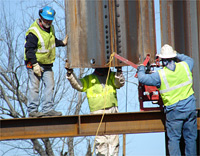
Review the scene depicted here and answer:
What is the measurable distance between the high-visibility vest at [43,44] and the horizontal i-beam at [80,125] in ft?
4.42

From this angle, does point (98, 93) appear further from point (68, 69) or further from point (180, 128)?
point (180, 128)

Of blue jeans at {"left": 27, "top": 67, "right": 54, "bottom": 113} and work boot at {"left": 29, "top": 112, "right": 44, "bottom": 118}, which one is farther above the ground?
blue jeans at {"left": 27, "top": 67, "right": 54, "bottom": 113}

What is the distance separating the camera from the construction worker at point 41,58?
10.6 metres

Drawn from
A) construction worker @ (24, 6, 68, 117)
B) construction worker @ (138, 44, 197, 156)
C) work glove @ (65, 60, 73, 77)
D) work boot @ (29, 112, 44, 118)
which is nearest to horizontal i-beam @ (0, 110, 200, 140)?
work boot @ (29, 112, 44, 118)

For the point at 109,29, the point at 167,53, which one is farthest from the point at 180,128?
the point at 109,29

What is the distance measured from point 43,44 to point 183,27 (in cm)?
352

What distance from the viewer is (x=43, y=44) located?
1078cm

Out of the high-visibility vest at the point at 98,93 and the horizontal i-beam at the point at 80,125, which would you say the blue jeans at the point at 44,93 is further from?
the high-visibility vest at the point at 98,93

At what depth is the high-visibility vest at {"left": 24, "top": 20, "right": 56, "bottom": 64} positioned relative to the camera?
35.1 feet

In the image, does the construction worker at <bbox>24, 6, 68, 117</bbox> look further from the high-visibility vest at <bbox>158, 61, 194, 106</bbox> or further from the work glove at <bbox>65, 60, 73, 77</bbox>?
the high-visibility vest at <bbox>158, 61, 194, 106</bbox>

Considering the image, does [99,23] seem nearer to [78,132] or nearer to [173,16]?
[173,16]

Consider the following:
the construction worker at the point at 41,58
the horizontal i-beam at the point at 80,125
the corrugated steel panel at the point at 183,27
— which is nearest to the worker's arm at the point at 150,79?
the horizontal i-beam at the point at 80,125

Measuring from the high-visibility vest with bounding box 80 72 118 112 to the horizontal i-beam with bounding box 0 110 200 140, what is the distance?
277mm

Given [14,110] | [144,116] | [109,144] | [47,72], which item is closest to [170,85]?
[144,116]
